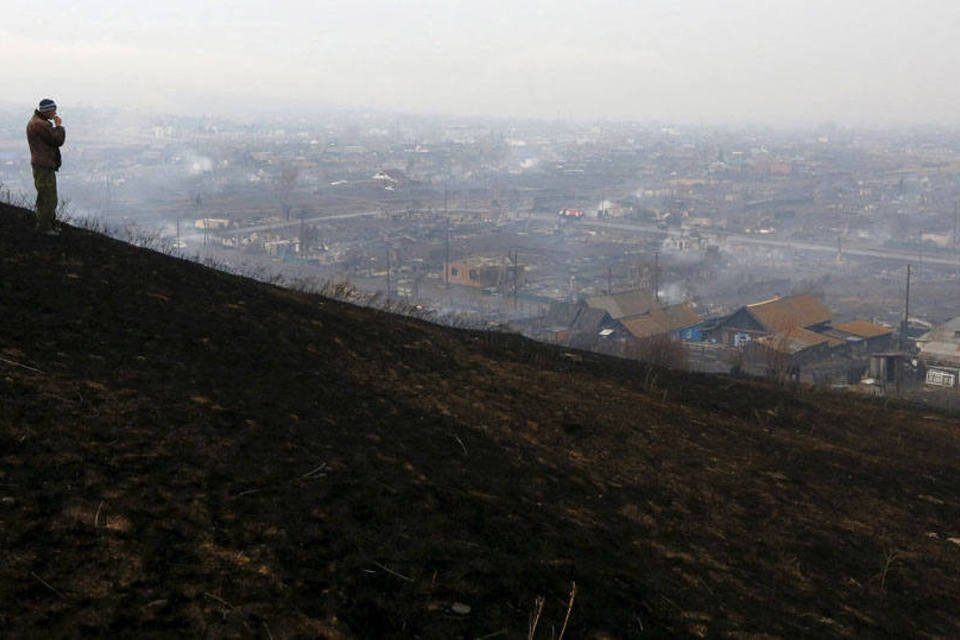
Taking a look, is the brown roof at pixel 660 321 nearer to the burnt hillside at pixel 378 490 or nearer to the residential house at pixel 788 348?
the residential house at pixel 788 348

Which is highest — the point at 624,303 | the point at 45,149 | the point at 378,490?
the point at 45,149

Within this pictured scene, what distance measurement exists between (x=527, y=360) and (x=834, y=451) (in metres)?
3.04

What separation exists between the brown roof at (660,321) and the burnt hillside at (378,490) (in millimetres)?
25327

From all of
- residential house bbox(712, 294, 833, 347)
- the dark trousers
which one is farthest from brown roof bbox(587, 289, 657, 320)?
the dark trousers

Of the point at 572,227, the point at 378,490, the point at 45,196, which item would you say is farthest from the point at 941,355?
the point at 572,227

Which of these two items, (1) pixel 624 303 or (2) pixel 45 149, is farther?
(1) pixel 624 303

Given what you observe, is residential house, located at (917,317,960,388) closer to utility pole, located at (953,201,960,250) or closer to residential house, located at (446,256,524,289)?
residential house, located at (446,256,524,289)

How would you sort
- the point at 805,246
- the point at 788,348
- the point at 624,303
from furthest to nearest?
the point at 805,246
the point at 624,303
the point at 788,348

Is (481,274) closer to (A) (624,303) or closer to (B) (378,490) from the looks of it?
(A) (624,303)

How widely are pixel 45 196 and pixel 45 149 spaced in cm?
47

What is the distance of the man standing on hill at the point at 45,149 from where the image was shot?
7211 millimetres

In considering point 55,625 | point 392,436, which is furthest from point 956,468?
point 55,625

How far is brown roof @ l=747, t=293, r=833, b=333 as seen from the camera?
108 ft

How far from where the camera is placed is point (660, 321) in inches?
1383
